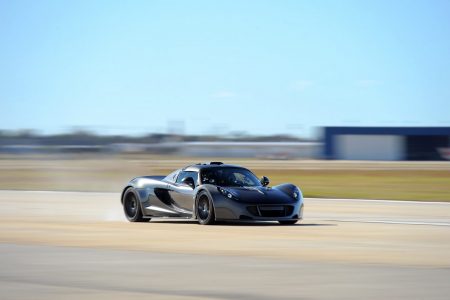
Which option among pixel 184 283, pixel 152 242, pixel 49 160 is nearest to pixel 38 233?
pixel 152 242

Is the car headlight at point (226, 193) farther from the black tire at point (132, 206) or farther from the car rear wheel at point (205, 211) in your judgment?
the black tire at point (132, 206)

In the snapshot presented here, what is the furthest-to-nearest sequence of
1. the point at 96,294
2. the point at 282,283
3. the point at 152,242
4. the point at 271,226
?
the point at 271,226 < the point at 152,242 < the point at 282,283 < the point at 96,294

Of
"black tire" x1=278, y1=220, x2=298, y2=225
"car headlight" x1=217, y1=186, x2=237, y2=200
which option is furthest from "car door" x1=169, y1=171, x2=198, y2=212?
"black tire" x1=278, y1=220, x2=298, y2=225

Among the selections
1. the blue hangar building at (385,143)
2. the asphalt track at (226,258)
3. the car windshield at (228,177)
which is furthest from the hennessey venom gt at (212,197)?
the blue hangar building at (385,143)

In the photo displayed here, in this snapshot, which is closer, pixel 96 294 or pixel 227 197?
pixel 96 294

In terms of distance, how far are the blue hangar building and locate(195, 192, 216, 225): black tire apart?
7745cm

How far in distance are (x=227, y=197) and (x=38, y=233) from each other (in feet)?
11.8

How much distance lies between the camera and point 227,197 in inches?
687

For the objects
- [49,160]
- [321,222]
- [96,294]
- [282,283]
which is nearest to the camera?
[96,294]

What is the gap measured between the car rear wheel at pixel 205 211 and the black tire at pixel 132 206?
175 centimetres

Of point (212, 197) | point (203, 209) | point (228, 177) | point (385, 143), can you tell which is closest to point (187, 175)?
point (228, 177)

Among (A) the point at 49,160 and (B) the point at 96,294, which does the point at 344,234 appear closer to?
(B) the point at 96,294

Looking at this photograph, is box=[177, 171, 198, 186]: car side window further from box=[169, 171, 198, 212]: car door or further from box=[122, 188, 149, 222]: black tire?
box=[122, 188, 149, 222]: black tire

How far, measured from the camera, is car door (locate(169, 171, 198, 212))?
18.2 meters
